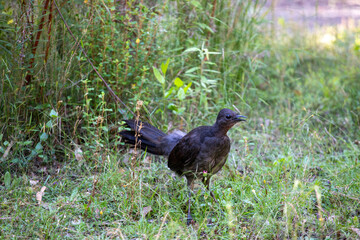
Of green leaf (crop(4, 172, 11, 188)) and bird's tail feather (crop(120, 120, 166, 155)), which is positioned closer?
green leaf (crop(4, 172, 11, 188))

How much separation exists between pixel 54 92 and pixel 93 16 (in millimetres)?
1047

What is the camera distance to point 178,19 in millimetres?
5770

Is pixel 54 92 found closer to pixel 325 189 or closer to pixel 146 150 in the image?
pixel 146 150

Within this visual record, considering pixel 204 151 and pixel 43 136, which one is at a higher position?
pixel 43 136

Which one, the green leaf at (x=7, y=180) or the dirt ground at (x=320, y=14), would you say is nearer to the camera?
the green leaf at (x=7, y=180)

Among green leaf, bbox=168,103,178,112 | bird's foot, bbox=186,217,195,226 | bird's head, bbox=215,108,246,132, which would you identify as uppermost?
bird's head, bbox=215,108,246,132

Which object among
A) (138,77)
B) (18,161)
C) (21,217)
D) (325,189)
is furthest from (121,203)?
(325,189)

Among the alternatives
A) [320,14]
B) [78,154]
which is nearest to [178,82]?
[78,154]

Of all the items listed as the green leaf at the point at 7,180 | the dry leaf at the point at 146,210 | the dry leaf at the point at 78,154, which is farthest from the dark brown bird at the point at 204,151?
the green leaf at the point at 7,180

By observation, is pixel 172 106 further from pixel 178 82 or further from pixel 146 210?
pixel 146 210

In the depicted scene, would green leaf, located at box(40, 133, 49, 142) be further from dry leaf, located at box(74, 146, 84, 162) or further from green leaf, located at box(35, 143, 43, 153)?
dry leaf, located at box(74, 146, 84, 162)

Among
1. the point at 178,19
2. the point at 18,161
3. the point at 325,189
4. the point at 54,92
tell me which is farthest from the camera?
the point at 178,19

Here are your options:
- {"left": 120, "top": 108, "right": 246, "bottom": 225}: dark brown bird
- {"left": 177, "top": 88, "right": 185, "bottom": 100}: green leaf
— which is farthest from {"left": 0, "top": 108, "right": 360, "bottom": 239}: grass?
{"left": 177, "top": 88, "right": 185, "bottom": 100}: green leaf

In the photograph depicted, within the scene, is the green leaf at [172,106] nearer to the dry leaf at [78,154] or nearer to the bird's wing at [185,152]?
the bird's wing at [185,152]
